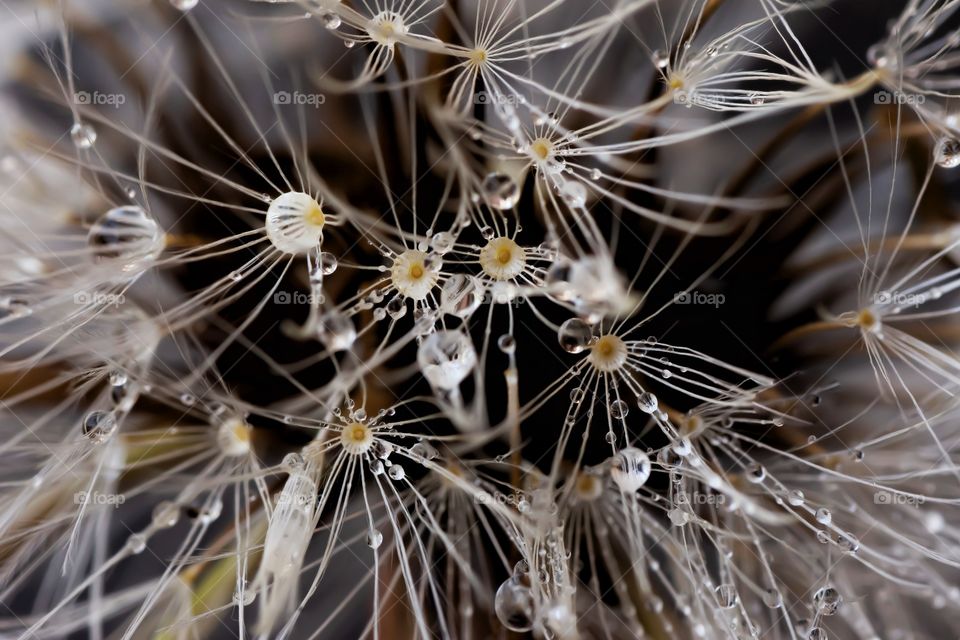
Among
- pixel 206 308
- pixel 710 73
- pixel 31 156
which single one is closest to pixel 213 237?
pixel 206 308

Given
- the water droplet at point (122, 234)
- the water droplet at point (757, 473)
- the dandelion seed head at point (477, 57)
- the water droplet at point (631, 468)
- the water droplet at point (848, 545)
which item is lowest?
the water droplet at point (848, 545)

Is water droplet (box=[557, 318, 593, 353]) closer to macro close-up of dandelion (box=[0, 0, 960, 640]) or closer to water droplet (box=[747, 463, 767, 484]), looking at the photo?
macro close-up of dandelion (box=[0, 0, 960, 640])

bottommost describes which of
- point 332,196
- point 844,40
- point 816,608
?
point 816,608

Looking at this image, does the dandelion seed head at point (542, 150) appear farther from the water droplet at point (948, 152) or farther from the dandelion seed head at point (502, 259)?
the water droplet at point (948, 152)

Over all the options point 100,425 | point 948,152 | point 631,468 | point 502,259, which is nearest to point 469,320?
point 502,259

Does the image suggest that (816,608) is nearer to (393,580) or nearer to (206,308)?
(393,580)

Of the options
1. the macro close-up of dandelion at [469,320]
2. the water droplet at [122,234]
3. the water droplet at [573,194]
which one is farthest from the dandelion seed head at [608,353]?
the water droplet at [122,234]

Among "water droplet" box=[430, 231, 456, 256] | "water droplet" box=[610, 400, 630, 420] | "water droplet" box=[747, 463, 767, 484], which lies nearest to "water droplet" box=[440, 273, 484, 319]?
"water droplet" box=[430, 231, 456, 256]
